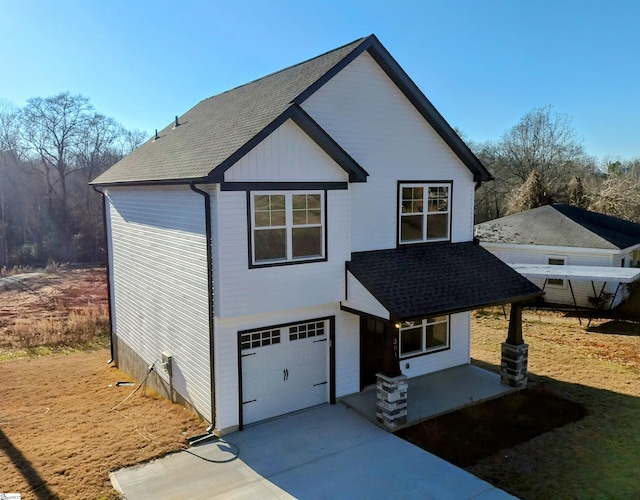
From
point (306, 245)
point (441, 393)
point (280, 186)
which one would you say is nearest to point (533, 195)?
point (441, 393)

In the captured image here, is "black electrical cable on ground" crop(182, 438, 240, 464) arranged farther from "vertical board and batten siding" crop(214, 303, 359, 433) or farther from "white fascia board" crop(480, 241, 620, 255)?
"white fascia board" crop(480, 241, 620, 255)

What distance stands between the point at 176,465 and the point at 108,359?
1034 cm

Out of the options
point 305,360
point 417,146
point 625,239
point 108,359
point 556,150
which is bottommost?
point 108,359

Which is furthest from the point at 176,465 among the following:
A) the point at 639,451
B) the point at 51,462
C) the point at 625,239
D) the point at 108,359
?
the point at 625,239

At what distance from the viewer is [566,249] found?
23969mm

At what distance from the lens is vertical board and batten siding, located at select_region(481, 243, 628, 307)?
899 inches

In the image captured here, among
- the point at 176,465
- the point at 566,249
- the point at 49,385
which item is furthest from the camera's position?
the point at 566,249

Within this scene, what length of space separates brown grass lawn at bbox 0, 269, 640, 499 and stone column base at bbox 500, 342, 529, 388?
0.78 meters

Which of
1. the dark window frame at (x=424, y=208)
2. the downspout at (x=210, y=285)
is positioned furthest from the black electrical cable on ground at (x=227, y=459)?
the dark window frame at (x=424, y=208)

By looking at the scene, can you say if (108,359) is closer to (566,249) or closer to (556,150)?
(566,249)

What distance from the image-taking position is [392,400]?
33.4 feet

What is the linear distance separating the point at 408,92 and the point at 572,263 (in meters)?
16.4

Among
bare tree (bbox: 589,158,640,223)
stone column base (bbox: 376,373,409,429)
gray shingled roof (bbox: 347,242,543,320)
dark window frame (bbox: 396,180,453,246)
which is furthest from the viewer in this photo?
bare tree (bbox: 589,158,640,223)

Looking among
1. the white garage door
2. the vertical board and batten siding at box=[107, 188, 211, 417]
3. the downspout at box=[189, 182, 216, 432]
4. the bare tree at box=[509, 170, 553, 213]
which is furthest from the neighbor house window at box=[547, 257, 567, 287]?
the downspout at box=[189, 182, 216, 432]
